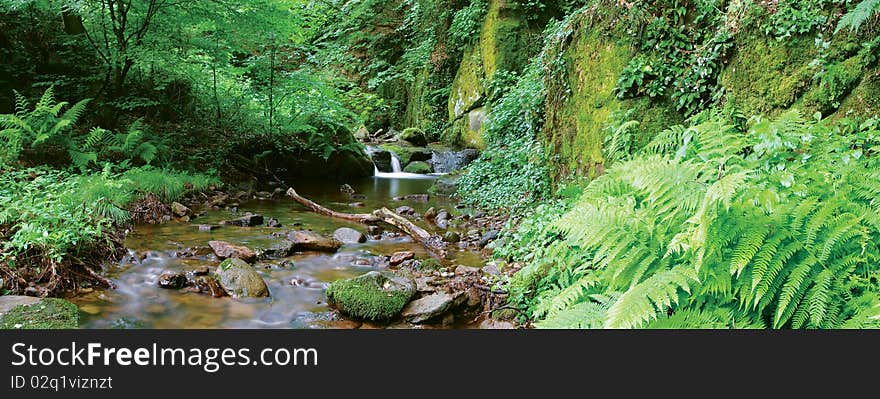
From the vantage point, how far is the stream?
432cm

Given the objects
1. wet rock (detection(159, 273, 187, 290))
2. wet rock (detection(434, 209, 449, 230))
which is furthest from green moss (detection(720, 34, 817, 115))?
wet rock (detection(159, 273, 187, 290))

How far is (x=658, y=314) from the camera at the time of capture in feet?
9.08

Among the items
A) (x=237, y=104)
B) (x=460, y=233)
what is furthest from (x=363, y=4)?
(x=460, y=233)

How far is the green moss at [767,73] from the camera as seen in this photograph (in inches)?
180

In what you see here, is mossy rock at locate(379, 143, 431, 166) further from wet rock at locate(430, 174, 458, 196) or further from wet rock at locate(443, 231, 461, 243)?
wet rock at locate(443, 231, 461, 243)

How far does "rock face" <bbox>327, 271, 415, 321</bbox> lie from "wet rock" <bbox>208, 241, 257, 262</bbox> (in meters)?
1.64

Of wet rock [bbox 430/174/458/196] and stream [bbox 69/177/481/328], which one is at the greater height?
wet rock [bbox 430/174/458/196]

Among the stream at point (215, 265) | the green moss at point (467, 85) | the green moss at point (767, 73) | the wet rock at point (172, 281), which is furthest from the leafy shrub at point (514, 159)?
the wet rock at point (172, 281)

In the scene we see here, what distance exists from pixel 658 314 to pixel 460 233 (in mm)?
4498

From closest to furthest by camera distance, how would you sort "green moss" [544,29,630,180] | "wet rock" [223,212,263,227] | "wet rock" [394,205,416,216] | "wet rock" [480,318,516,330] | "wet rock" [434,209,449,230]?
"wet rock" [480,318,516,330]
"green moss" [544,29,630,180]
"wet rock" [223,212,263,227]
"wet rock" [434,209,449,230]
"wet rock" [394,205,416,216]

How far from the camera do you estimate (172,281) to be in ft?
16.3

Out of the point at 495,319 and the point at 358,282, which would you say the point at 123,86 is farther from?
the point at 495,319

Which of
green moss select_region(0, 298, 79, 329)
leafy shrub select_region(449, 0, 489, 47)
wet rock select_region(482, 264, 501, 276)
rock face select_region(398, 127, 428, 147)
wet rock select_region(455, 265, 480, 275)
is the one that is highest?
leafy shrub select_region(449, 0, 489, 47)
